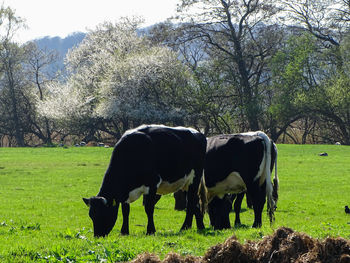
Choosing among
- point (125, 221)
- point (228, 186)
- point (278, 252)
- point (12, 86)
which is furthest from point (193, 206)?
point (12, 86)

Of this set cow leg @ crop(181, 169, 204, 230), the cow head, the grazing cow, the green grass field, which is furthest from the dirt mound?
cow leg @ crop(181, 169, 204, 230)

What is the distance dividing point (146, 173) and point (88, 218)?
486 cm

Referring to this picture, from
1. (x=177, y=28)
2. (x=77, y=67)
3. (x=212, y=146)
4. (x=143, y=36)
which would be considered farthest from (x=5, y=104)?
(x=212, y=146)

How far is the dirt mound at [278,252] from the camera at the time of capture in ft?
22.3

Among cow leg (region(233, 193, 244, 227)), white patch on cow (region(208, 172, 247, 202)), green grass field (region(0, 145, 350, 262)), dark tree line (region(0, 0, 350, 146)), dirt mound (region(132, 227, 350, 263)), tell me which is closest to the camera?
dirt mound (region(132, 227, 350, 263))

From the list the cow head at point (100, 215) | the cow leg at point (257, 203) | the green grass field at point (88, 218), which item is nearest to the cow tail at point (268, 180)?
the cow leg at point (257, 203)

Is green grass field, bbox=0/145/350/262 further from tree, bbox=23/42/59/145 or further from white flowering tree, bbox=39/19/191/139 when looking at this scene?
tree, bbox=23/42/59/145

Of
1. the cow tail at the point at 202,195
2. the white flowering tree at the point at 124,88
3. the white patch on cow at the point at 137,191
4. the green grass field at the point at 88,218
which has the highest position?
the white flowering tree at the point at 124,88

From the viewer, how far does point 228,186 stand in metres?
14.5

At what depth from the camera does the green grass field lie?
916cm

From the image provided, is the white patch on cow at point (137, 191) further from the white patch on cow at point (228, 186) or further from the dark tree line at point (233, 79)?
the dark tree line at point (233, 79)

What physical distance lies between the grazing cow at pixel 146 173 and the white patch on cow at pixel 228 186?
2.79 ft

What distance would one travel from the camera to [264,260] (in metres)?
7.05

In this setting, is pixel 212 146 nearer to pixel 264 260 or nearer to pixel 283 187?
pixel 264 260
